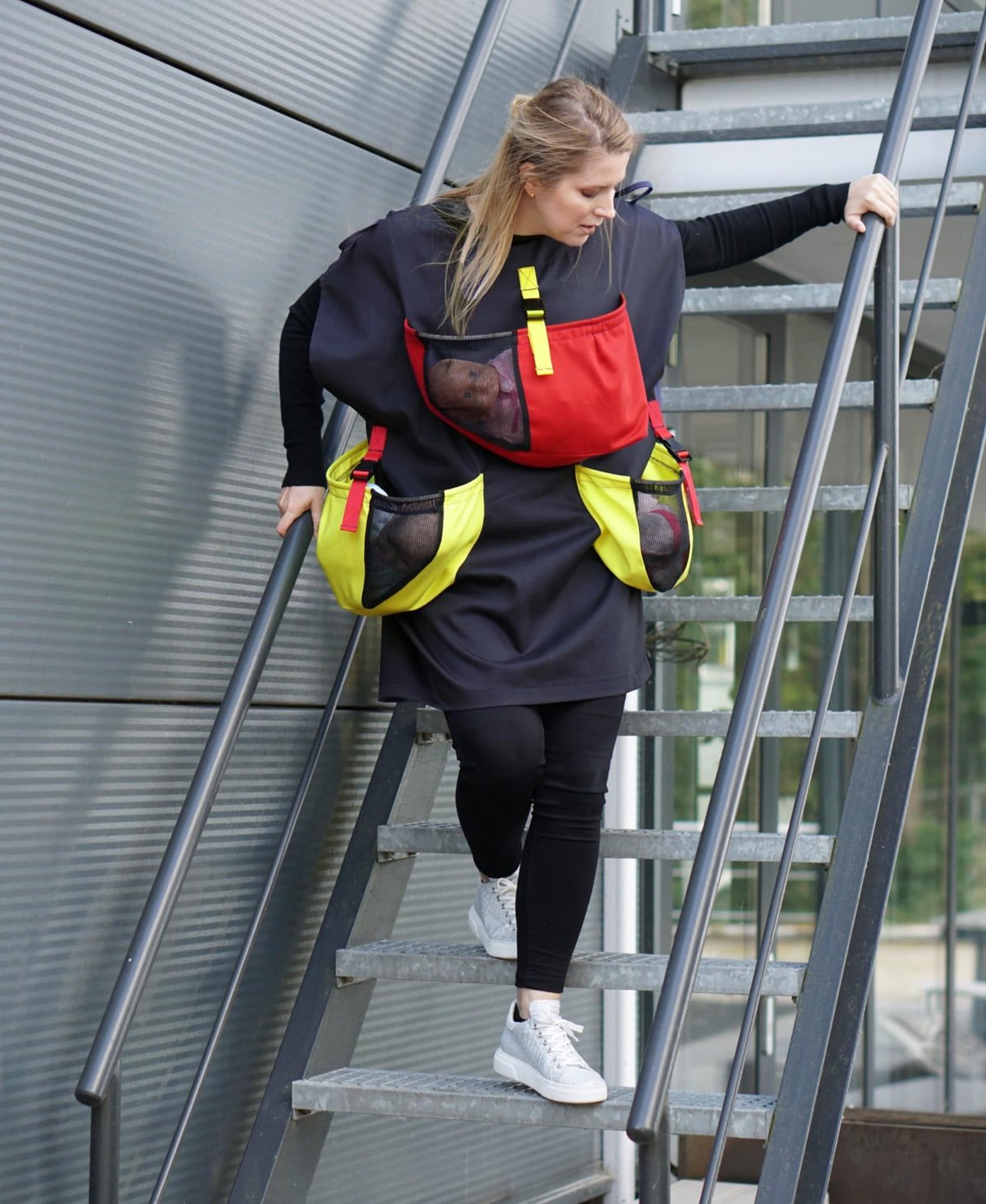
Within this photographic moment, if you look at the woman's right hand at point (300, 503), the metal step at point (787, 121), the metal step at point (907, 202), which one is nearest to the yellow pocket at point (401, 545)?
the woman's right hand at point (300, 503)

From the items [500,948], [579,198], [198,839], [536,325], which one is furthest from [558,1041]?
[579,198]

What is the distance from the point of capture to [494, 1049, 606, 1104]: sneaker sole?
2.27 metres

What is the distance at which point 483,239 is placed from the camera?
2375 millimetres

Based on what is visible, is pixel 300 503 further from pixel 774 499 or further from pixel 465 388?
pixel 774 499

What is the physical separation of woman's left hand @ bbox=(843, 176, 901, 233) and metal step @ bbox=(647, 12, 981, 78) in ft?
4.99

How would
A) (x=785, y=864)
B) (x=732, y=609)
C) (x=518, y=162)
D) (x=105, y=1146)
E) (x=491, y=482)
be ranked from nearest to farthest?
1. (x=105, y=1146)
2. (x=785, y=864)
3. (x=518, y=162)
4. (x=491, y=482)
5. (x=732, y=609)

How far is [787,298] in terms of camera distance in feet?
10.9

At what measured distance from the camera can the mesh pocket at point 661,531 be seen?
8.04ft

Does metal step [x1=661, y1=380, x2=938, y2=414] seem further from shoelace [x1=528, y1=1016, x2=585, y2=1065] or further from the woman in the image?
shoelace [x1=528, y1=1016, x2=585, y2=1065]

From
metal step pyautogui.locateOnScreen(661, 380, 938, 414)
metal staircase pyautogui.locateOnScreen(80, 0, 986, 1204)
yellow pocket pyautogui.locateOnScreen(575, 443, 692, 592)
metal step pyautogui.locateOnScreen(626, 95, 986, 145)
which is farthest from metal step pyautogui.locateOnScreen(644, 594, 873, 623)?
metal step pyautogui.locateOnScreen(626, 95, 986, 145)

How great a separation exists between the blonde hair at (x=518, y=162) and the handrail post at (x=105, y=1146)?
1.15m

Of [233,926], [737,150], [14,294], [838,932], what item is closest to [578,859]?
[838,932]

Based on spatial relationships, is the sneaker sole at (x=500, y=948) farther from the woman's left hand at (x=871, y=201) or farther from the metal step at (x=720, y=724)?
the woman's left hand at (x=871, y=201)

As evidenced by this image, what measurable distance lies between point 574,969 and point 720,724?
0.50 m
